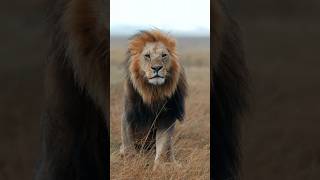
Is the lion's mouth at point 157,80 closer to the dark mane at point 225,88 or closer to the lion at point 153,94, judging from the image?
the lion at point 153,94

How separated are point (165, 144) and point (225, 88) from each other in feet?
0.76

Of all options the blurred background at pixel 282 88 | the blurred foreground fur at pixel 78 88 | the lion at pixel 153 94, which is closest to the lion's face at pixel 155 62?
the lion at pixel 153 94

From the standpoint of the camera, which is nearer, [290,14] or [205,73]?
[205,73]

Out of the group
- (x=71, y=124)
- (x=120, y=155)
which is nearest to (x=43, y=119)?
(x=71, y=124)

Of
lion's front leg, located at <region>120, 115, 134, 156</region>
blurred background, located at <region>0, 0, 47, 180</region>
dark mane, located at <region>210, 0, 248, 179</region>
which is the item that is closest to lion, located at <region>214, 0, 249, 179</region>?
dark mane, located at <region>210, 0, 248, 179</region>

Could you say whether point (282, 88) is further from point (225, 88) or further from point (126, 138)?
point (126, 138)

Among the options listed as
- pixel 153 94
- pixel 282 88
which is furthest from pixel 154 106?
pixel 282 88

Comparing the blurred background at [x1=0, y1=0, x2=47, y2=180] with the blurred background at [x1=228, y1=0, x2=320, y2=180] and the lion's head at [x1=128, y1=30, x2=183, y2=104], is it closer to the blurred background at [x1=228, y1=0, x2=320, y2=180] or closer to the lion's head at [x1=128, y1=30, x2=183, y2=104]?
the lion's head at [x1=128, y1=30, x2=183, y2=104]

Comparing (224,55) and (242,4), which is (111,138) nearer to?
(224,55)

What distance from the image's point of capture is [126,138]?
236 centimetres

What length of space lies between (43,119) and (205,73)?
48 cm

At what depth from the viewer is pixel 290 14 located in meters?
2.52

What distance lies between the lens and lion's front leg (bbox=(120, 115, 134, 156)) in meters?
2.35

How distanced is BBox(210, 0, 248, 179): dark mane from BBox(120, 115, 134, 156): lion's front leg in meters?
0.23
